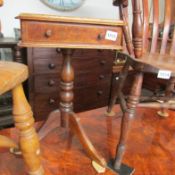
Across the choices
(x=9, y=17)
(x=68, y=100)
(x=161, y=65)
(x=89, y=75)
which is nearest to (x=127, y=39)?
(x=161, y=65)

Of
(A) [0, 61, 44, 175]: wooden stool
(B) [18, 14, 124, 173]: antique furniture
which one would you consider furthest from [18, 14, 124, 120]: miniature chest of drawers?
(A) [0, 61, 44, 175]: wooden stool

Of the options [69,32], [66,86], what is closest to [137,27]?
[69,32]

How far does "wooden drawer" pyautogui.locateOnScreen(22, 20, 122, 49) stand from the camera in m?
0.67

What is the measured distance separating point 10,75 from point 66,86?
432 mm

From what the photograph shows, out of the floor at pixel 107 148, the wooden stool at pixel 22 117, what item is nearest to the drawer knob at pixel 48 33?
the wooden stool at pixel 22 117

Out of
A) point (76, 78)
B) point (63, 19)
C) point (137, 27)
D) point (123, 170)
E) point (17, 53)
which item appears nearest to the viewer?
point (63, 19)

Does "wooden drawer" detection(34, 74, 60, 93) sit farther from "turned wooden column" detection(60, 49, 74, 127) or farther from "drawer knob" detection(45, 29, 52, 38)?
"drawer knob" detection(45, 29, 52, 38)

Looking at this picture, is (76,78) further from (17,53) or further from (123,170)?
(123,170)

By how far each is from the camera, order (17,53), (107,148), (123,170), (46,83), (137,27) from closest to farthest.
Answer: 1. (137,27)
2. (123,170)
3. (107,148)
4. (17,53)
5. (46,83)

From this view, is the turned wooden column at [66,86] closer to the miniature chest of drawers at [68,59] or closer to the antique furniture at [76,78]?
the miniature chest of drawers at [68,59]

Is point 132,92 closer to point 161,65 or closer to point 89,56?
point 161,65

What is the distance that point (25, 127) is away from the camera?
652 millimetres

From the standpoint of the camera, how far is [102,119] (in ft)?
4.50

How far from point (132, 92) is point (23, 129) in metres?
0.44
